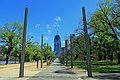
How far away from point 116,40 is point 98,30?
4224mm

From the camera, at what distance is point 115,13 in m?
43.9

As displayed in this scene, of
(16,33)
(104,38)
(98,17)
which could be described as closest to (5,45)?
(16,33)

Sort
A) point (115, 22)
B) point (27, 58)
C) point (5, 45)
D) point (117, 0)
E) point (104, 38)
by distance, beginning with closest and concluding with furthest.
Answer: point (117, 0), point (115, 22), point (104, 38), point (5, 45), point (27, 58)

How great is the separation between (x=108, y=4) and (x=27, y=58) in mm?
62148

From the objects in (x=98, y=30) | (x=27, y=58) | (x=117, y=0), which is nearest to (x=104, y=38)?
(x=98, y=30)

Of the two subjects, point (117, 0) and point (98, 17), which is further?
point (98, 17)

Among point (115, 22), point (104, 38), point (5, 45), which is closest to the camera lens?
point (115, 22)

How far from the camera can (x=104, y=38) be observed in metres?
62.8

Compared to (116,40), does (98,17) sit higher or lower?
higher

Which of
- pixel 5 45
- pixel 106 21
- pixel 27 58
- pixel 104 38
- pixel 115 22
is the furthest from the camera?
pixel 27 58

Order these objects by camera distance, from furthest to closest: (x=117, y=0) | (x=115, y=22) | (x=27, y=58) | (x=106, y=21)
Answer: (x=27, y=58), (x=106, y=21), (x=115, y=22), (x=117, y=0)

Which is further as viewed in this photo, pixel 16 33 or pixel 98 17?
pixel 16 33

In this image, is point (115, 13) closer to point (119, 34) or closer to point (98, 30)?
point (119, 34)

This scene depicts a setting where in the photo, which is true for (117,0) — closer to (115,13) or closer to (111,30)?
(115,13)
